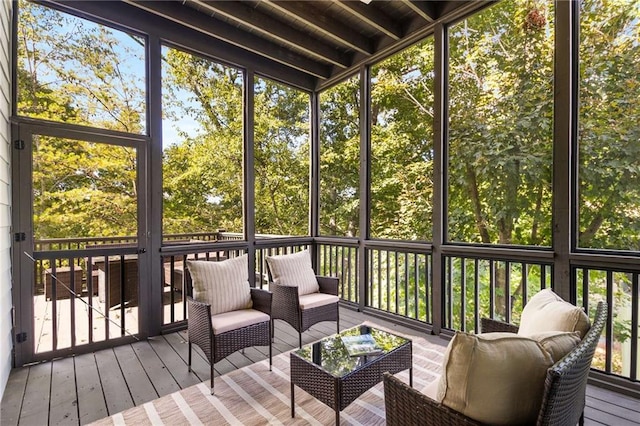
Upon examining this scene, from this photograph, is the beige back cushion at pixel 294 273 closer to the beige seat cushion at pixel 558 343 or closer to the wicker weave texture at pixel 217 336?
the wicker weave texture at pixel 217 336

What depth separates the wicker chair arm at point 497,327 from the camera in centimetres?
190

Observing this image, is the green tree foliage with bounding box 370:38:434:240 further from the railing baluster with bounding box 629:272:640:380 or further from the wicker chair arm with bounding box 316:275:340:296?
the railing baluster with bounding box 629:272:640:380

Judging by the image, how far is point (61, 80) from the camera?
294cm

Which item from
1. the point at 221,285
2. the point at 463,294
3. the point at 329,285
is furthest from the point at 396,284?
the point at 221,285

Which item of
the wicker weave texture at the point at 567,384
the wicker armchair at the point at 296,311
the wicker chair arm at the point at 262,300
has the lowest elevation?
the wicker armchair at the point at 296,311

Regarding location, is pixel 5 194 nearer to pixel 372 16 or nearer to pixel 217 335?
pixel 217 335

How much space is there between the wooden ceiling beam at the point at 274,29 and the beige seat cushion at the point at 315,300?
3154 mm

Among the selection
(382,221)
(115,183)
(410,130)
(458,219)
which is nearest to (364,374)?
(458,219)

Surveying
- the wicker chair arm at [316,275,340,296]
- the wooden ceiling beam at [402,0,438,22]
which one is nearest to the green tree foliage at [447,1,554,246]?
the wooden ceiling beam at [402,0,438,22]

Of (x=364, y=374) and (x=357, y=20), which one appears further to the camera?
(x=357, y=20)

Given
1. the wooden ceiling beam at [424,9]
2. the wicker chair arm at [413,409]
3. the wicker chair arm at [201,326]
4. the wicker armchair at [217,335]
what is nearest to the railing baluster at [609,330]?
the wicker chair arm at [413,409]

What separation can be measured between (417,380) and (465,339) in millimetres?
1705

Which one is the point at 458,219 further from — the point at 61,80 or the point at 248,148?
the point at 61,80

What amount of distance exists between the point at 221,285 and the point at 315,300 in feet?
3.25
